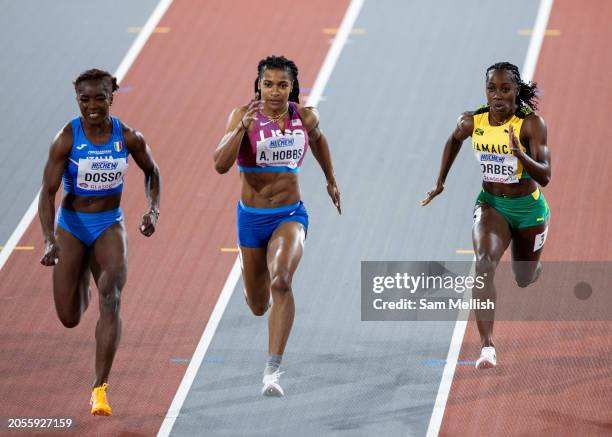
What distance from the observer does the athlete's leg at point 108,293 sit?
9.12 m

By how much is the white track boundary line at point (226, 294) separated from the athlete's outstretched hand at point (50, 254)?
1579mm

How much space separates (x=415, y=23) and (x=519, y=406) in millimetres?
7346

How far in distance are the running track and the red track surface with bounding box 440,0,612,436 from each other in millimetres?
17

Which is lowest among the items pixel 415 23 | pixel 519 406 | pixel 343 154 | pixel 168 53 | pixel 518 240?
pixel 519 406

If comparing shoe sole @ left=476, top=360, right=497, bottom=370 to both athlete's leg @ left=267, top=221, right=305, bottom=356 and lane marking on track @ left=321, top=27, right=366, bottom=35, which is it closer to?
athlete's leg @ left=267, top=221, right=305, bottom=356

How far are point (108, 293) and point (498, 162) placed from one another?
3012mm

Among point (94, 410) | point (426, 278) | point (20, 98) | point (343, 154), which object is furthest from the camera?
point (20, 98)

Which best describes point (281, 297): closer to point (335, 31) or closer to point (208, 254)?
point (208, 254)

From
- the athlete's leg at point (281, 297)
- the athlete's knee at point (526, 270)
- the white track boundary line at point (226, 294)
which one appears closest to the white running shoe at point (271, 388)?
the athlete's leg at point (281, 297)

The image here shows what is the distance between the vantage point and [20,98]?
592 inches

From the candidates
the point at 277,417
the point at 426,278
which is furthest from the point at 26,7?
the point at 277,417

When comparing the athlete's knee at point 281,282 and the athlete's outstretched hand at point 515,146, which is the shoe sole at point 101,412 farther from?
the athlete's outstretched hand at point 515,146

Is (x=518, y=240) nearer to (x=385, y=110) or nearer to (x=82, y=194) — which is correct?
(x=82, y=194)

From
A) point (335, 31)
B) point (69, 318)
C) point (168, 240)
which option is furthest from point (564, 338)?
point (335, 31)
